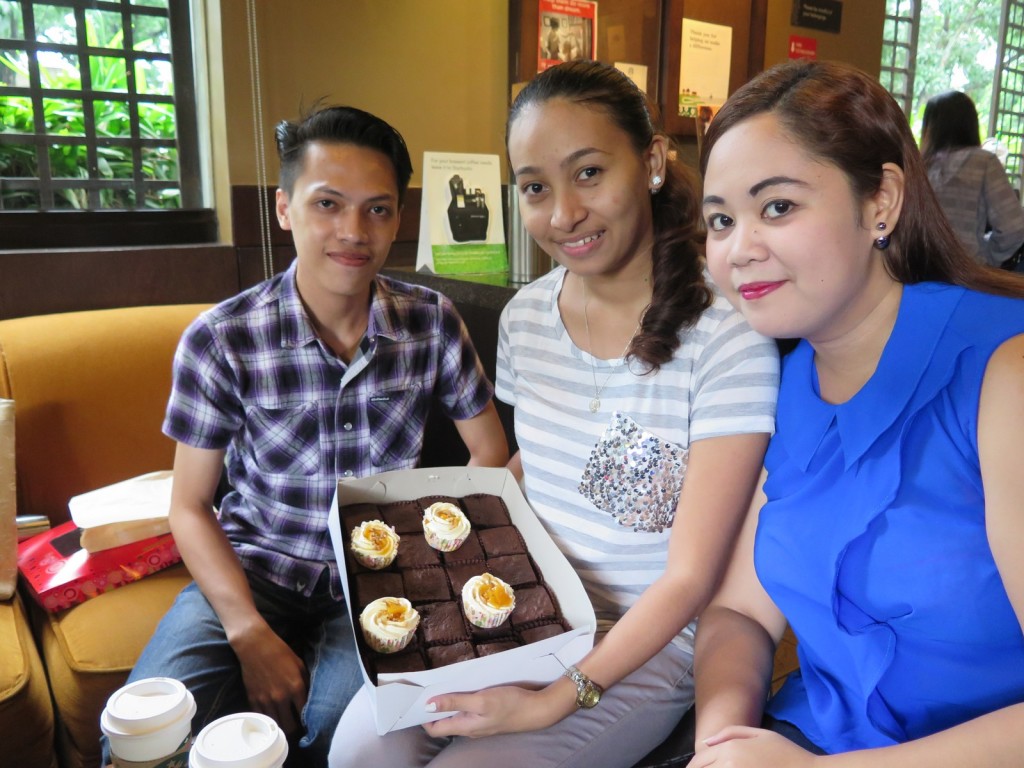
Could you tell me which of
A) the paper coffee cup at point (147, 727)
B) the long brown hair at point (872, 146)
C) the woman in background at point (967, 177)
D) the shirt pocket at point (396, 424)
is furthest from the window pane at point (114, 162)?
the woman in background at point (967, 177)

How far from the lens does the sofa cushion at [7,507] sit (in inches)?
66.1

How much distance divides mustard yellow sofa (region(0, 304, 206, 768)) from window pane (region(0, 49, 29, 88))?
68cm

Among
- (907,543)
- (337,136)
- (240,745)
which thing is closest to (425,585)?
(240,745)

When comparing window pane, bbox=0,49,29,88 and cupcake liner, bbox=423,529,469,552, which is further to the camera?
window pane, bbox=0,49,29,88

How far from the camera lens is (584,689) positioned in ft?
3.43

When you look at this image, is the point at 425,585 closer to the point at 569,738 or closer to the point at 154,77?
the point at 569,738

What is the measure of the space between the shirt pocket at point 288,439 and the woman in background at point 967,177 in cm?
337

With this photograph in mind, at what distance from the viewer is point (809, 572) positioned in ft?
3.17

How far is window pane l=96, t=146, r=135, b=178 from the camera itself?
92.7 inches

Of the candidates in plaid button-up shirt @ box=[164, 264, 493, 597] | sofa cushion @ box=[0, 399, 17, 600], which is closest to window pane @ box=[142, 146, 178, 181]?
sofa cushion @ box=[0, 399, 17, 600]

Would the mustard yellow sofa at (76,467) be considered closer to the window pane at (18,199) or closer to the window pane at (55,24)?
the window pane at (18,199)

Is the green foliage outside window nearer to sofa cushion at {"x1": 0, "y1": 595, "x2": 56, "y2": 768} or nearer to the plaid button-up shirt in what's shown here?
the plaid button-up shirt

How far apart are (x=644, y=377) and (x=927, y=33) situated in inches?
196

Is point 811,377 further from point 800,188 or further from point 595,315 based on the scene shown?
point 595,315
